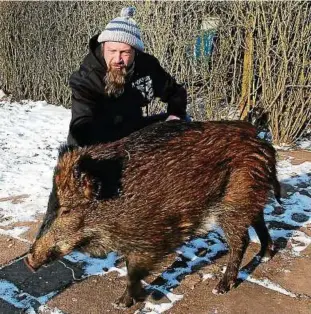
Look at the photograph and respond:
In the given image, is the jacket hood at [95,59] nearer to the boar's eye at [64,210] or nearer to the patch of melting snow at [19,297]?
the boar's eye at [64,210]

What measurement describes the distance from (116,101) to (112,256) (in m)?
1.29

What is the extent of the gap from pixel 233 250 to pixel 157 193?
0.88 meters

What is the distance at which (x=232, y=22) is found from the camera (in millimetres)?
6672

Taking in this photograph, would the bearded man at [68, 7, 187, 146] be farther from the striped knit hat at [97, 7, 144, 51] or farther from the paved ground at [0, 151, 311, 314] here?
the paved ground at [0, 151, 311, 314]

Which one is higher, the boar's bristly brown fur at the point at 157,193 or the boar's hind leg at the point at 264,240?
the boar's bristly brown fur at the point at 157,193

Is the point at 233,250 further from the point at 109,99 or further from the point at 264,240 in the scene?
the point at 109,99

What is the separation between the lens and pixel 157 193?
117 inches

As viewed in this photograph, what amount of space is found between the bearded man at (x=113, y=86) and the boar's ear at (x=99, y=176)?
0.88 m

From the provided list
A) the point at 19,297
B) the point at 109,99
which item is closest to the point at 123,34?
the point at 109,99

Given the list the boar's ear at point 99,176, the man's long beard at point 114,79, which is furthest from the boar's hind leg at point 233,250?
the man's long beard at point 114,79

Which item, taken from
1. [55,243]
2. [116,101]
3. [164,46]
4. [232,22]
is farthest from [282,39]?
[55,243]

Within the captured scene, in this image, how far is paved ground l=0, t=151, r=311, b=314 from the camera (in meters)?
3.33

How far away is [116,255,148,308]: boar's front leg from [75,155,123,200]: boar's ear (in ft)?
1.61

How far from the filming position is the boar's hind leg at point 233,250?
11.2 feet
